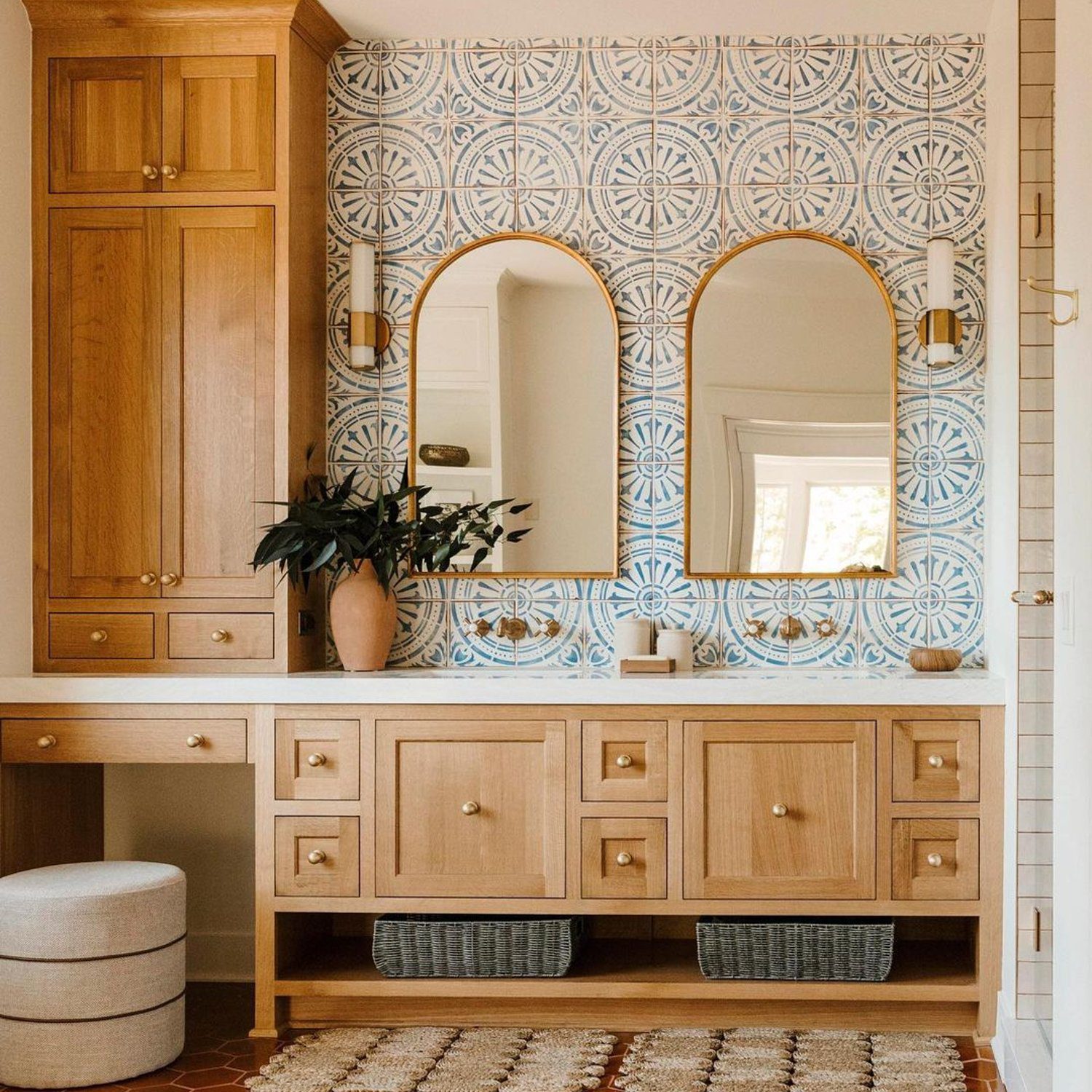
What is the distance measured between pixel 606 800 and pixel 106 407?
160 centimetres

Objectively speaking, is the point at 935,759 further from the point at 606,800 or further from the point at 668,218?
the point at 668,218

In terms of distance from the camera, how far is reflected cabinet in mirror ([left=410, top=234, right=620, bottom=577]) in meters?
3.46

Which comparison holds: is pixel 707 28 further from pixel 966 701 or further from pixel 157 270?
pixel 966 701

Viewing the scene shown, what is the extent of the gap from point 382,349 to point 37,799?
1.47 m

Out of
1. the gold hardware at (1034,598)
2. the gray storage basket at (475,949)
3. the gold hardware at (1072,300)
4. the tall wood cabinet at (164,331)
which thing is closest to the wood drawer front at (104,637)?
the tall wood cabinet at (164,331)

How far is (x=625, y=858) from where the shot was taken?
2.98 metres

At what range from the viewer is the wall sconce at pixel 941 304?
10.8 ft

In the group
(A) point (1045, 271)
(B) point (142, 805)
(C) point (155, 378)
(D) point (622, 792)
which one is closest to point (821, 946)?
(D) point (622, 792)

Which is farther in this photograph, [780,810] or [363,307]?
[363,307]

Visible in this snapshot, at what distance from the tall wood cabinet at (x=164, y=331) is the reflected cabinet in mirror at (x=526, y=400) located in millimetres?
419

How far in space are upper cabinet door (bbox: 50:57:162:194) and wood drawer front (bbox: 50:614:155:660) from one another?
1.08 meters

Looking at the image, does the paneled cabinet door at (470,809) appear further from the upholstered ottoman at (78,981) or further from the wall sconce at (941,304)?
the wall sconce at (941,304)

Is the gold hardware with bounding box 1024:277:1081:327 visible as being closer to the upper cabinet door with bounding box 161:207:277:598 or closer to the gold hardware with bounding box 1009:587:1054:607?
the gold hardware with bounding box 1009:587:1054:607

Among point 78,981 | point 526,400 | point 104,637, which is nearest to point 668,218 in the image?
point 526,400
